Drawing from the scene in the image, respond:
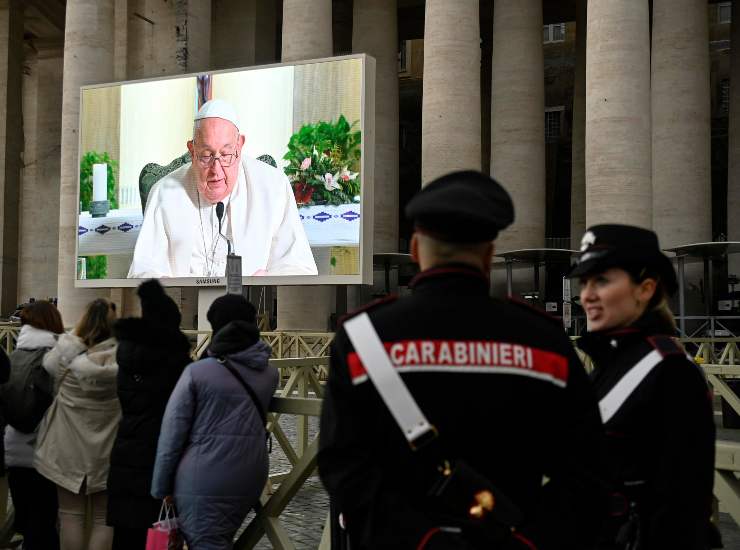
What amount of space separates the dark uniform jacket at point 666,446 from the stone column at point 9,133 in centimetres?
3501

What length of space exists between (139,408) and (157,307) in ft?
1.79

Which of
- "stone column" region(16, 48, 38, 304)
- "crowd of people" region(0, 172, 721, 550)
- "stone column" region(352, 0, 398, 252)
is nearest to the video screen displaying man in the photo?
"stone column" region(352, 0, 398, 252)

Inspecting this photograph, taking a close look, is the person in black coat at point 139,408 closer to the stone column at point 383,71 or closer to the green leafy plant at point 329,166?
the green leafy plant at point 329,166

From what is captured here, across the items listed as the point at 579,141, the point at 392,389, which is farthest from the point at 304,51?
the point at 392,389

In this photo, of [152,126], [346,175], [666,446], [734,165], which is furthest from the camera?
[734,165]

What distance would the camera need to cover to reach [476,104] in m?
23.8

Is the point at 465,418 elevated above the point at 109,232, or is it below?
below

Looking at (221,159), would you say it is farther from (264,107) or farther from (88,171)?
(88,171)

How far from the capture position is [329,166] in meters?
21.1

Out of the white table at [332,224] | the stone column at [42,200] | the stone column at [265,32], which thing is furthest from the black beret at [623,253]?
the stone column at [42,200]

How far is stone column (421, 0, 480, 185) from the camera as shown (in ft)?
76.8

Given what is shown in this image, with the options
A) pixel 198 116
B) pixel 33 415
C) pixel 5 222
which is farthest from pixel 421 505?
pixel 5 222

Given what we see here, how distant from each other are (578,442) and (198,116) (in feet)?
69.6

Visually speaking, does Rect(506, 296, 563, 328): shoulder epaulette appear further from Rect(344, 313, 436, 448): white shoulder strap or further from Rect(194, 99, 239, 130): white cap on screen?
Rect(194, 99, 239, 130): white cap on screen
